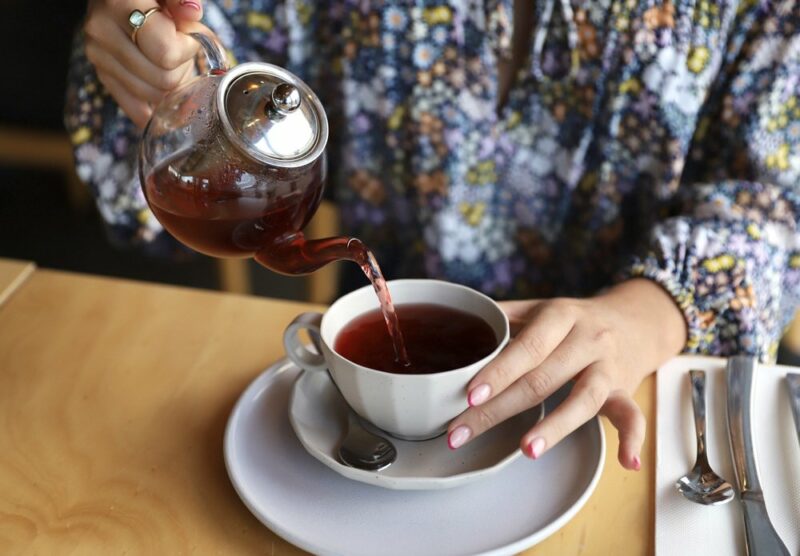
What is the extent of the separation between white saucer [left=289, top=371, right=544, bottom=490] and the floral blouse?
1.05 ft

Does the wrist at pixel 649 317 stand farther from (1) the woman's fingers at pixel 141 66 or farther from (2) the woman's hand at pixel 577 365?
(1) the woman's fingers at pixel 141 66

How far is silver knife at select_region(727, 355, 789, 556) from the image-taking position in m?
0.60

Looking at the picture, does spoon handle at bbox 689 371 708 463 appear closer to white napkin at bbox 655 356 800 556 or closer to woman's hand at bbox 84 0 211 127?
white napkin at bbox 655 356 800 556

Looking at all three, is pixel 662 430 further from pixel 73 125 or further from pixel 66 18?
pixel 66 18

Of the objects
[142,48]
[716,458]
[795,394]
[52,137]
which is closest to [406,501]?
[716,458]

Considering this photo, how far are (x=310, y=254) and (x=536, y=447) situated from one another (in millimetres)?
239

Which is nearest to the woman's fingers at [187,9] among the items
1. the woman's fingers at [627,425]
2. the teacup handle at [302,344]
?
the teacup handle at [302,344]

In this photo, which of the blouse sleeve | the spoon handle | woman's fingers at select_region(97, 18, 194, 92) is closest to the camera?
the spoon handle

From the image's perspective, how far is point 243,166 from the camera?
64 cm

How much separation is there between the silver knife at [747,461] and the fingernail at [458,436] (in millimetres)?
216

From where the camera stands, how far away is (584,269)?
4.05 feet

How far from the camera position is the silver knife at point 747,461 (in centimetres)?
60

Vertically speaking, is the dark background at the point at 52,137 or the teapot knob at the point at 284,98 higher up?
the teapot knob at the point at 284,98

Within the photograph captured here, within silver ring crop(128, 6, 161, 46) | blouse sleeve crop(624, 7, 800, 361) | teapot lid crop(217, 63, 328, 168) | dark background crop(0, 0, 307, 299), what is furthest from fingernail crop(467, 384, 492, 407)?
dark background crop(0, 0, 307, 299)
